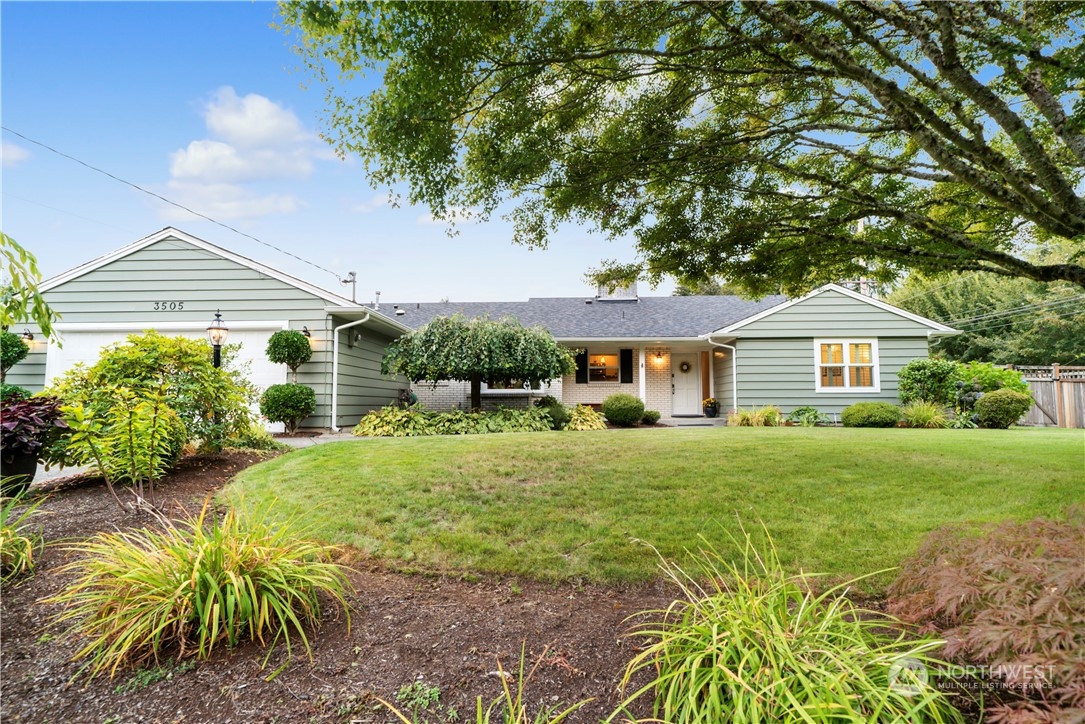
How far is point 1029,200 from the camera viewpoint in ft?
11.5

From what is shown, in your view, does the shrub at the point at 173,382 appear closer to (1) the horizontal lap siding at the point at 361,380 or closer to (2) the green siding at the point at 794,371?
(1) the horizontal lap siding at the point at 361,380

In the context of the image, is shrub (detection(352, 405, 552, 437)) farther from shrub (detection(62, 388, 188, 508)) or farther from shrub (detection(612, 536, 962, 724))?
shrub (detection(612, 536, 962, 724))

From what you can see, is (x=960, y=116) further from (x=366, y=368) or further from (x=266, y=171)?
(x=366, y=368)

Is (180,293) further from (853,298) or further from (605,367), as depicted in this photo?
(853,298)

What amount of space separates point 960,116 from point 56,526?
7070 mm

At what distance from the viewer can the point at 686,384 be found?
658 inches

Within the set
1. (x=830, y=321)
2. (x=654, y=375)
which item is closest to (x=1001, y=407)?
(x=830, y=321)

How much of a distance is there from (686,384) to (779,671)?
15470mm

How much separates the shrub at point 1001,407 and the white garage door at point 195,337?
15.9 meters

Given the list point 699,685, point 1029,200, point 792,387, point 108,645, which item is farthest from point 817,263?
point 792,387

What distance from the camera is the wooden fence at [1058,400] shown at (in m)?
13.2

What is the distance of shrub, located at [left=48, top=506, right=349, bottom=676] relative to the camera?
7.11 ft

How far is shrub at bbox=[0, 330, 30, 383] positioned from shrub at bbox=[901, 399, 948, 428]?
20013 millimetres

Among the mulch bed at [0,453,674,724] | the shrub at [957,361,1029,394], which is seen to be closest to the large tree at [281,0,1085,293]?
the mulch bed at [0,453,674,724]
